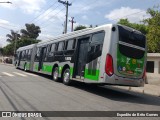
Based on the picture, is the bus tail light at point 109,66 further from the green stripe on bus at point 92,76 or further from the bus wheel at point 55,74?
the bus wheel at point 55,74

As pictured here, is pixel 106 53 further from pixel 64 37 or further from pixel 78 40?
pixel 64 37

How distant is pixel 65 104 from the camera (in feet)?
30.8

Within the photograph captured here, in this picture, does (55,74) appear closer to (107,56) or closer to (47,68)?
(47,68)

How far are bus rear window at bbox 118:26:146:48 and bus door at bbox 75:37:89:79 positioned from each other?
2.25 m

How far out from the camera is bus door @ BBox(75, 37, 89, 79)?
1390 cm

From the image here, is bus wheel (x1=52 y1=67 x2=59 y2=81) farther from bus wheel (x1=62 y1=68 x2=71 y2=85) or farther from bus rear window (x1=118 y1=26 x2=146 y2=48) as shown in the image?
bus rear window (x1=118 y1=26 x2=146 y2=48)

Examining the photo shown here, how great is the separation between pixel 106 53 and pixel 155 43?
54.9 ft

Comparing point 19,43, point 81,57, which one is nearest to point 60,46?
point 81,57

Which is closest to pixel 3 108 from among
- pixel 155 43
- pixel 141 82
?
pixel 141 82

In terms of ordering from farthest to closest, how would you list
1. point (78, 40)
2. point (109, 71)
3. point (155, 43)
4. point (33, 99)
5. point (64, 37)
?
point (155, 43), point (64, 37), point (78, 40), point (109, 71), point (33, 99)

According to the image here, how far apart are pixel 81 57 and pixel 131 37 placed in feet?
9.80

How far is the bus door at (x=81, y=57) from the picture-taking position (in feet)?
45.6

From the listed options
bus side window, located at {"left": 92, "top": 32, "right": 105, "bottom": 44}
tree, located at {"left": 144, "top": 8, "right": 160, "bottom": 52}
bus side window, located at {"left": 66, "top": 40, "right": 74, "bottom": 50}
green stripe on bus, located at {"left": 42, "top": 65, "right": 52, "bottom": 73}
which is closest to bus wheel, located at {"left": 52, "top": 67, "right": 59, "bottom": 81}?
green stripe on bus, located at {"left": 42, "top": 65, "right": 52, "bottom": 73}

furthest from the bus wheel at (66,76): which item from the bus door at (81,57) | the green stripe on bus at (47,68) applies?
the green stripe on bus at (47,68)
